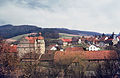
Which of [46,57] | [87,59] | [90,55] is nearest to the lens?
[87,59]

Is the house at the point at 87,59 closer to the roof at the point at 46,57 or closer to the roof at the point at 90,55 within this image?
the roof at the point at 90,55

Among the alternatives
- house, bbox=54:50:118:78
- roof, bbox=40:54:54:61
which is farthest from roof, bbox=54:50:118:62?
roof, bbox=40:54:54:61

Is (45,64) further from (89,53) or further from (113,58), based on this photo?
(113,58)

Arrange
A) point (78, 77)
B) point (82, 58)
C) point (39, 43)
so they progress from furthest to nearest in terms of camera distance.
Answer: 1. point (39, 43)
2. point (82, 58)
3. point (78, 77)

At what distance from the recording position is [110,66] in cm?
2772

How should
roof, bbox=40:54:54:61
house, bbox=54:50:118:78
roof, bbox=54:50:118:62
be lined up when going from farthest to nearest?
roof, bbox=40:54:54:61, roof, bbox=54:50:118:62, house, bbox=54:50:118:78

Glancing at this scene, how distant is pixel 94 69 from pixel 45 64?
12.7 m

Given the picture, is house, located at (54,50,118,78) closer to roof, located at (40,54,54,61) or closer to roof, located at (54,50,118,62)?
roof, located at (54,50,118,62)

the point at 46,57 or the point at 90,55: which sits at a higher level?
the point at 90,55

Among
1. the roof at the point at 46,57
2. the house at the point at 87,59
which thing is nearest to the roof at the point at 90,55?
the house at the point at 87,59

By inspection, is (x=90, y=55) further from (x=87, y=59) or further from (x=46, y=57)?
(x=46, y=57)

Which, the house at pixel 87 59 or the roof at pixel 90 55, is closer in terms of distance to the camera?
the house at pixel 87 59

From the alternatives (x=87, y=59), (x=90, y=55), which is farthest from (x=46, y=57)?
(x=90, y=55)

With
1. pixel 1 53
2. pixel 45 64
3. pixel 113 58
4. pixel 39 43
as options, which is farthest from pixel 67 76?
pixel 39 43
